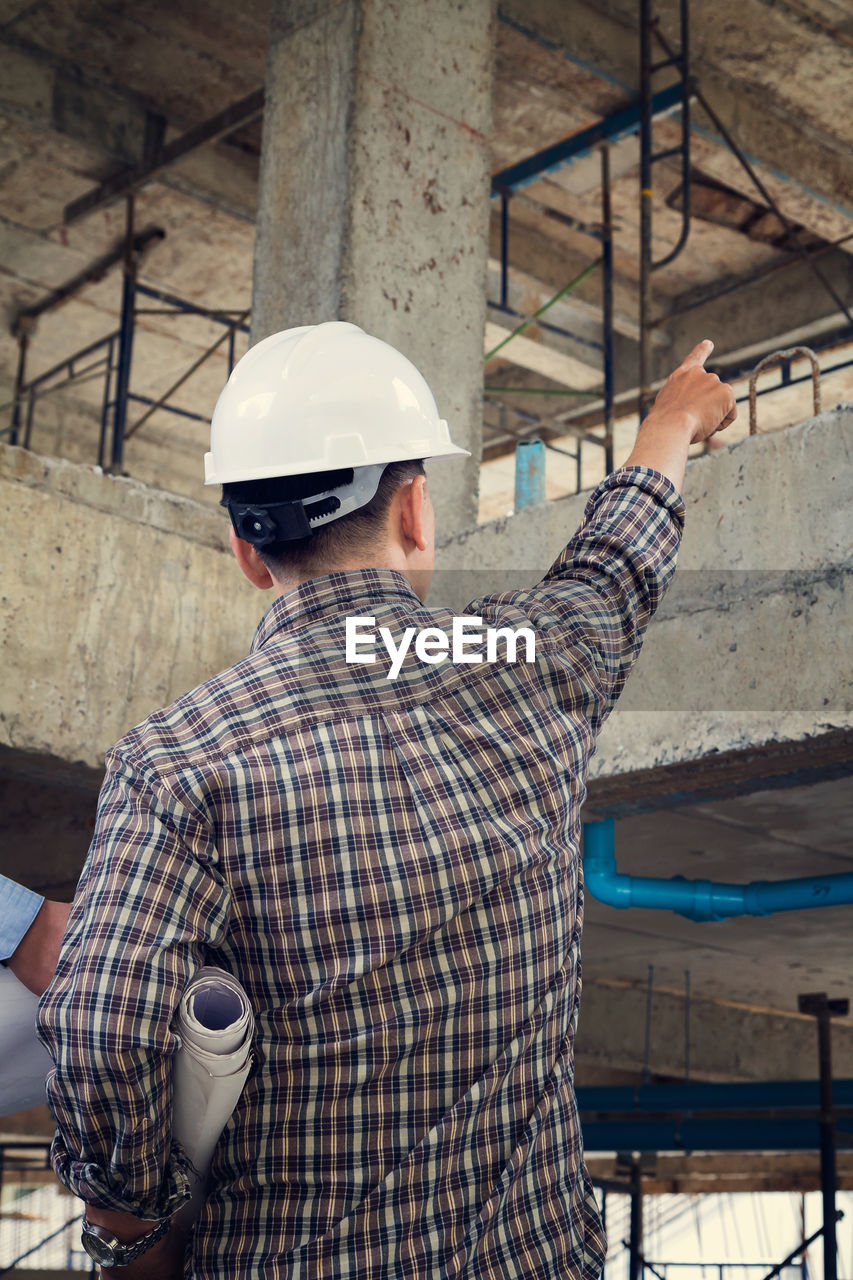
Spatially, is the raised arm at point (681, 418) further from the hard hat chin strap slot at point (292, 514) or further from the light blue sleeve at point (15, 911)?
the light blue sleeve at point (15, 911)

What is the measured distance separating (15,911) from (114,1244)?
37 cm

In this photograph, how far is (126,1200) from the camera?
1356 mm

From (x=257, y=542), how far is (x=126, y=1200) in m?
0.78

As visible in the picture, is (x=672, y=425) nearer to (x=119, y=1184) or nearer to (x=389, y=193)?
(x=119, y=1184)

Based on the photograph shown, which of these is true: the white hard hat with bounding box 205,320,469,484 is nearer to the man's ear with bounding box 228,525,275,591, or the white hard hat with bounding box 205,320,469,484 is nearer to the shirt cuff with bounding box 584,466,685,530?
the man's ear with bounding box 228,525,275,591

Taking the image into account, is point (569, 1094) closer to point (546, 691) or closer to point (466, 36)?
point (546, 691)

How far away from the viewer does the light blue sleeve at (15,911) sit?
1.49 meters

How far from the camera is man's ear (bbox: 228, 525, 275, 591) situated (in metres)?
Answer: 1.76

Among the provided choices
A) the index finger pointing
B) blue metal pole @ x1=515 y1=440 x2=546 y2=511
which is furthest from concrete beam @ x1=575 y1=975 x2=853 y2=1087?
the index finger pointing

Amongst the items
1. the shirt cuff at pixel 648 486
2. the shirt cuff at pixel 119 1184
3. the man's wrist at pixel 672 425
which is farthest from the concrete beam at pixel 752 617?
the shirt cuff at pixel 119 1184

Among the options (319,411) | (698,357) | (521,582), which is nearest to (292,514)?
(319,411)

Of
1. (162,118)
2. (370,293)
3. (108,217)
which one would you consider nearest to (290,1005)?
(370,293)

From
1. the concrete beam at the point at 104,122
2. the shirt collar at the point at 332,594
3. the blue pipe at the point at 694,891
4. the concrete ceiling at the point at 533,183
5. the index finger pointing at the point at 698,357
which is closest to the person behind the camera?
the shirt collar at the point at 332,594

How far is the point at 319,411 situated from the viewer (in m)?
1.85
